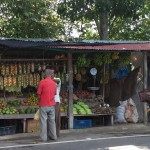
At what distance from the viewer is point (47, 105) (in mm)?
10016

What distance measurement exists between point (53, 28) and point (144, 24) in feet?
21.4

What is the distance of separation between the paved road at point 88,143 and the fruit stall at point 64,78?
1573 mm

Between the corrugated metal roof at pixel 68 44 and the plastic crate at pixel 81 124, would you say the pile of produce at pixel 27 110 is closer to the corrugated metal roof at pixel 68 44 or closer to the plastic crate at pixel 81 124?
the plastic crate at pixel 81 124

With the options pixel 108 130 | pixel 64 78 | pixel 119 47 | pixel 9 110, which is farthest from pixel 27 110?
pixel 119 47

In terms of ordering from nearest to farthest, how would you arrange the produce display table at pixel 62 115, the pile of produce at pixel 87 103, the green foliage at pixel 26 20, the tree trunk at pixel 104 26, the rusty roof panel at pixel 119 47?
the rusty roof panel at pixel 119 47 < the produce display table at pixel 62 115 < the pile of produce at pixel 87 103 < the green foliage at pixel 26 20 < the tree trunk at pixel 104 26

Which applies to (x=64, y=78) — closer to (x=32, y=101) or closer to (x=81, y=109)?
(x=81, y=109)

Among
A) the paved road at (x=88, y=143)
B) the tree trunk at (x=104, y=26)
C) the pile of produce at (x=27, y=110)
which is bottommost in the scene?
the paved road at (x=88, y=143)

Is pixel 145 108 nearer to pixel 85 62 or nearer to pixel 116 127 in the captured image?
pixel 116 127

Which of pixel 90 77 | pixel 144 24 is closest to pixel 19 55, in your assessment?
pixel 90 77

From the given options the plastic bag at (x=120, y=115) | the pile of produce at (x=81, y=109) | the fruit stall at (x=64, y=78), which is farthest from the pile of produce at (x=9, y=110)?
the plastic bag at (x=120, y=115)

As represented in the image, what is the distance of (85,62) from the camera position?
12648 millimetres

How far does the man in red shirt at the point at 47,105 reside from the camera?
996 cm

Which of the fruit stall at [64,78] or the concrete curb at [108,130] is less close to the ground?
the fruit stall at [64,78]

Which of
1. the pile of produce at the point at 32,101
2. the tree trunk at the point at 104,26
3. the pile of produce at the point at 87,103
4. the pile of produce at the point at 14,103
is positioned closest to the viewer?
the pile of produce at the point at 14,103
